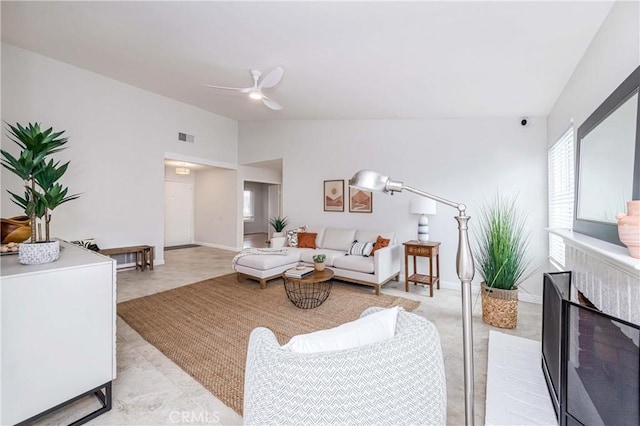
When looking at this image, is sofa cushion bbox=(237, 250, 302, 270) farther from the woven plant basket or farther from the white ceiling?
the woven plant basket

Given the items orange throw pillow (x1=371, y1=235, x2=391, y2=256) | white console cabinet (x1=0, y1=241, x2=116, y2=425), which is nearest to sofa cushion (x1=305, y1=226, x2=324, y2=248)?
orange throw pillow (x1=371, y1=235, x2=391, y2=256)

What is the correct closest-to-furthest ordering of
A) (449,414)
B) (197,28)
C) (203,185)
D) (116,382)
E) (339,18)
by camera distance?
(449,414) < (116,382) < (339,18) < (197,28) < (203,185)

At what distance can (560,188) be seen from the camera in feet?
9.90

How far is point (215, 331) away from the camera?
2.70 metres

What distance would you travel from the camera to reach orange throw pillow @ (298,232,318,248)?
4.91 metres

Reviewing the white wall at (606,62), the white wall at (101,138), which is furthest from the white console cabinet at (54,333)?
the white wall at (101,138)

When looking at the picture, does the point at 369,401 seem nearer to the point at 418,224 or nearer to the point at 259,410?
the point at 259,410

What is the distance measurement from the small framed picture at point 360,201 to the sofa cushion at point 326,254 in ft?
2.91

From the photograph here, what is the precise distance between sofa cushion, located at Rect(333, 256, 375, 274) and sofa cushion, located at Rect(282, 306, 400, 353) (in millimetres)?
2713

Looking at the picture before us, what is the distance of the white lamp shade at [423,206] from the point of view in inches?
153

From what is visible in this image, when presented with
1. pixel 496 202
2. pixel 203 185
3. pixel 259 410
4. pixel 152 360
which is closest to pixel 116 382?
pixel 152 360

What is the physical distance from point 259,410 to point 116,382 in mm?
1655

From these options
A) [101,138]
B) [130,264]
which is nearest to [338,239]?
[130,264]

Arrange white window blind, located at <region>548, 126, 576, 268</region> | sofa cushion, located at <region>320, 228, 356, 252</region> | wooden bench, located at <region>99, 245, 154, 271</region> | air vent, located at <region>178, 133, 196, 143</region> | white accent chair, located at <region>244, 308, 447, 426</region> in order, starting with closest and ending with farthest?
white accent chair, located at <region>244, 308, 447, 426</region>, white window blind, located at <region>548, 126, 576, 268</region>, sofa cushion, located at <region>320, 228, 356, 252</region>, wooden bench, located at <region>99, 245, 154, 271</region>, air vent, located at <region>178, 133, 196, 143</region>
